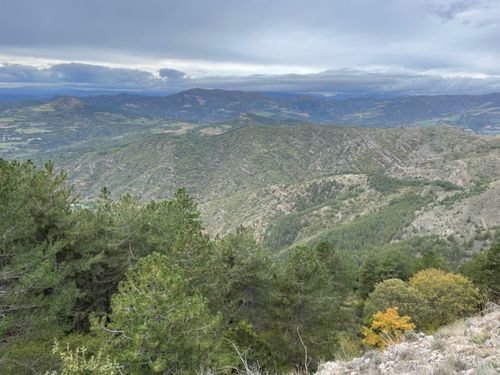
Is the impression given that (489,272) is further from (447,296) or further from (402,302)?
(402,302)

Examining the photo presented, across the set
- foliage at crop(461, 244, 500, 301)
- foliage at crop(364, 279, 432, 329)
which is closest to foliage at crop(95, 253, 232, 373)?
foliage at crop(364, 279, 432, 329)

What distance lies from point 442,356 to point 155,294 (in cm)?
846

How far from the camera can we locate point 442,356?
8211 millimetres

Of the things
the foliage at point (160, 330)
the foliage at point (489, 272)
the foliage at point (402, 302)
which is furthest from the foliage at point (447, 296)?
the foliage at point (160, 330)

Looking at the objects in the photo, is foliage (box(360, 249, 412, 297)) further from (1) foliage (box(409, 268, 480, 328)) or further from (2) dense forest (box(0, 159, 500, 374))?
(2) dense forest (box(0, 159, 500, 374))

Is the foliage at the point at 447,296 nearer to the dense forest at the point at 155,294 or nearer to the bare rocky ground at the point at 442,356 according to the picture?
the dense forest at the point at 155,294

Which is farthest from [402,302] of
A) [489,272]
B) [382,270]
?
[382,270]

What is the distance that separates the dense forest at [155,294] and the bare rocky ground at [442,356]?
8.57ft

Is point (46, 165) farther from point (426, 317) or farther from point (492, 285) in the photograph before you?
point (492, 285)

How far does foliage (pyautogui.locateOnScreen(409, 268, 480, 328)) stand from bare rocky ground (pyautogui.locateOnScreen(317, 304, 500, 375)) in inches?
812

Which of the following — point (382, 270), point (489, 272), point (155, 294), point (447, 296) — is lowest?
point (382, 270)

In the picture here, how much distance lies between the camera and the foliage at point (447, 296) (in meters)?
29.5

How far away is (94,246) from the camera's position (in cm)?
2195

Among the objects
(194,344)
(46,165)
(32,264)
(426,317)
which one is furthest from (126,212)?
(426,317)
